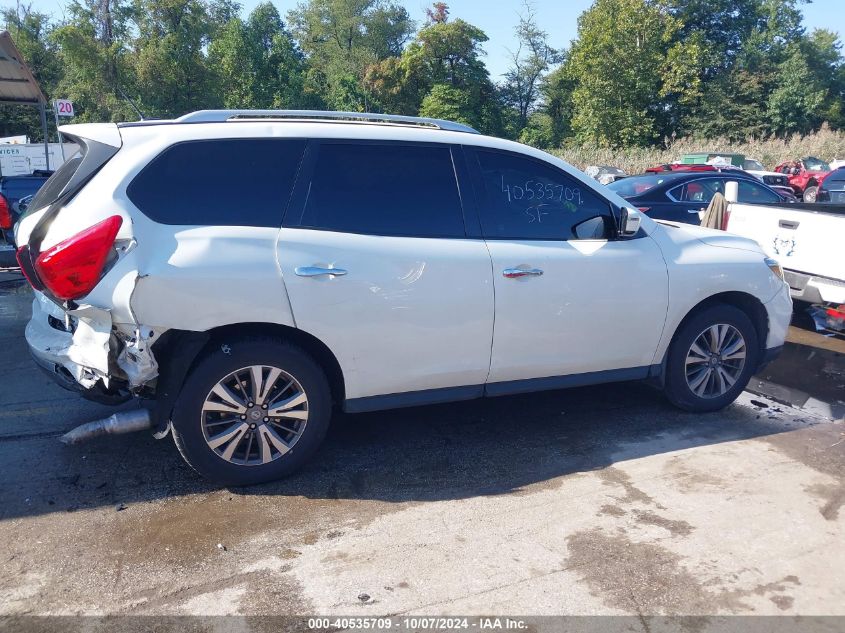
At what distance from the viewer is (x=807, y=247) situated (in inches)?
274

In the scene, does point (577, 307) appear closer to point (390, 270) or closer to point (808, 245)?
point (390, 270)

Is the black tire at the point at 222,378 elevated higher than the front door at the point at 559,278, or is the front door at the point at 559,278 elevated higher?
the front door at the point at 559,278

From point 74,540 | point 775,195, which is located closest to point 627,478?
point 74,540

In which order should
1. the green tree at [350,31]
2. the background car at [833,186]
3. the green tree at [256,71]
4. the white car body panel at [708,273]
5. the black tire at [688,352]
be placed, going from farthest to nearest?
the green tree at [350,31] < the green tree at [256,71] < the background car at [833,186] < the black tire at [688,352] < the white car body panel at [708,273]

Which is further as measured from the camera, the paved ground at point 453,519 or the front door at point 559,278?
the front door at point 559,278

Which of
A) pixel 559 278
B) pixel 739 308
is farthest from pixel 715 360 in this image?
pixel 559 278

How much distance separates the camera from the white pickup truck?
663 cm

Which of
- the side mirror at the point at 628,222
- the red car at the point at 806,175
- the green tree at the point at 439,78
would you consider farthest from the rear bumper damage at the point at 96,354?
the green tree at the point at 439,78

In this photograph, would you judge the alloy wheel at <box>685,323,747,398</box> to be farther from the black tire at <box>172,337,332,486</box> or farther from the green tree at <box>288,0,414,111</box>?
the green tree at <box>288,0,414,111</box>

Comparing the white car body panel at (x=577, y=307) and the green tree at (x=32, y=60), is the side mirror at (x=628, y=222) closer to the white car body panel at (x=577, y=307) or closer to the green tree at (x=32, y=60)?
the white car body panel at (x=577, y=307)

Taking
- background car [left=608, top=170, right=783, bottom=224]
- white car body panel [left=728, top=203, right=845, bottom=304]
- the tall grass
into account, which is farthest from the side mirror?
the tall grass

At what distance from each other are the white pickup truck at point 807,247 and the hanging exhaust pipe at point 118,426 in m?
5.93

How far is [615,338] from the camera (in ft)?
15.7

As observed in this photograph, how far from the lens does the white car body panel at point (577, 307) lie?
4.41 m
